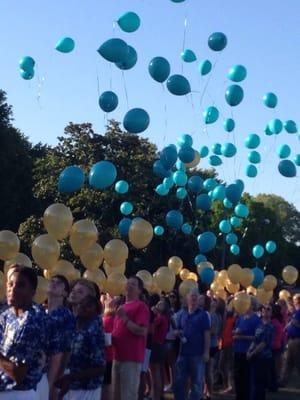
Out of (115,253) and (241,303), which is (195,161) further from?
(241,303)

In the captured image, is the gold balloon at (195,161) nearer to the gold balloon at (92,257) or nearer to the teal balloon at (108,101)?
the gold balloon at (92,257)

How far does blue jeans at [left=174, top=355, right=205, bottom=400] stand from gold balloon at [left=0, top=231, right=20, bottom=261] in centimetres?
274

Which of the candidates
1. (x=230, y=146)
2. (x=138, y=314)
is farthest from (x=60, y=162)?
(x=138, y=314)

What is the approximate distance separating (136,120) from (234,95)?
2566 millimetres

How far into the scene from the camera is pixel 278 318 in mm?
12695

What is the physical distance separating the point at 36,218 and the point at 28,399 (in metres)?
29.1

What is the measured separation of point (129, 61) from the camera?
10.7 m

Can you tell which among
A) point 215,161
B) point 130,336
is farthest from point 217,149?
point 130,336

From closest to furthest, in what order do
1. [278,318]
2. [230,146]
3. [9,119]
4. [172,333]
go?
1. [172,333]
2. [278,318]
3. [230,146]
4. [9,119]

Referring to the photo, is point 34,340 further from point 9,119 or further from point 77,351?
point 9,119

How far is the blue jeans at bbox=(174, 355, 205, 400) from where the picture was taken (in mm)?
9750

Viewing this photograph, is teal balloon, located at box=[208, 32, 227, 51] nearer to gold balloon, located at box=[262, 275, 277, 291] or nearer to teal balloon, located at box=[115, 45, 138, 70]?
teal balloon, located at box=[115, 45, 138, 70]

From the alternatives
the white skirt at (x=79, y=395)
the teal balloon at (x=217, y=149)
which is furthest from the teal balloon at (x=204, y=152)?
the white skirt at (x=79, y=395)

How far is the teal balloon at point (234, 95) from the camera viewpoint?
13211 millimetres
